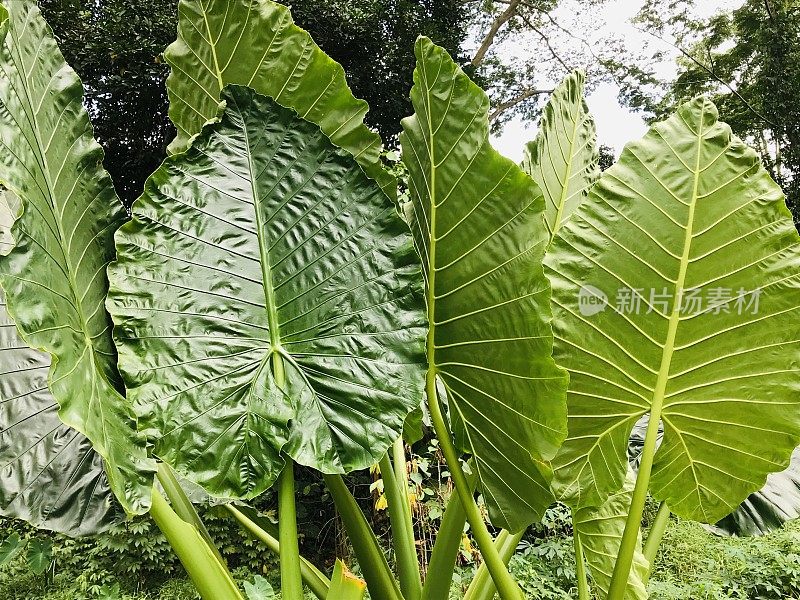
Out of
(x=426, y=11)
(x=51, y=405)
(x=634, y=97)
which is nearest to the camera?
(x=51, y=405)

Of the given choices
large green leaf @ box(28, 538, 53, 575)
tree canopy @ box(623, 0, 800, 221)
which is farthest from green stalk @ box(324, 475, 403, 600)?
tree canopy @ box(623, 0, 800, 221)

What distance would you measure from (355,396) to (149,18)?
10.9 ft

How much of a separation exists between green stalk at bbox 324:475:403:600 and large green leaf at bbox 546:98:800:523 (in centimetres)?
28

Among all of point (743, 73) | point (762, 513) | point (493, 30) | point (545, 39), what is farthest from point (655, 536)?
point (743, 73)

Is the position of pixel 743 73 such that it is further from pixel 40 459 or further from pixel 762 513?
pixel 40 459

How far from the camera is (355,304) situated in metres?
0.56

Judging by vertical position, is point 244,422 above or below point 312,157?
below

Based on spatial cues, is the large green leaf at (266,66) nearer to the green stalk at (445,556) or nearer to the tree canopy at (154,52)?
the green stalk at (445,556)

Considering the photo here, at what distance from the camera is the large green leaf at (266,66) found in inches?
24.6

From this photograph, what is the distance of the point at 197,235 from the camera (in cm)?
55

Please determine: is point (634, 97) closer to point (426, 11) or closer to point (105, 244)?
point (426, 11)

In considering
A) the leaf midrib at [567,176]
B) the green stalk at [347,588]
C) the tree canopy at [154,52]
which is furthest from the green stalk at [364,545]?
the tree canopy at [154,52]

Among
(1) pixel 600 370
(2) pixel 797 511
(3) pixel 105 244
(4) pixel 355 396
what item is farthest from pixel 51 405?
(2) pixel 797 511

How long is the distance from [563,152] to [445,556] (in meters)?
0.56
